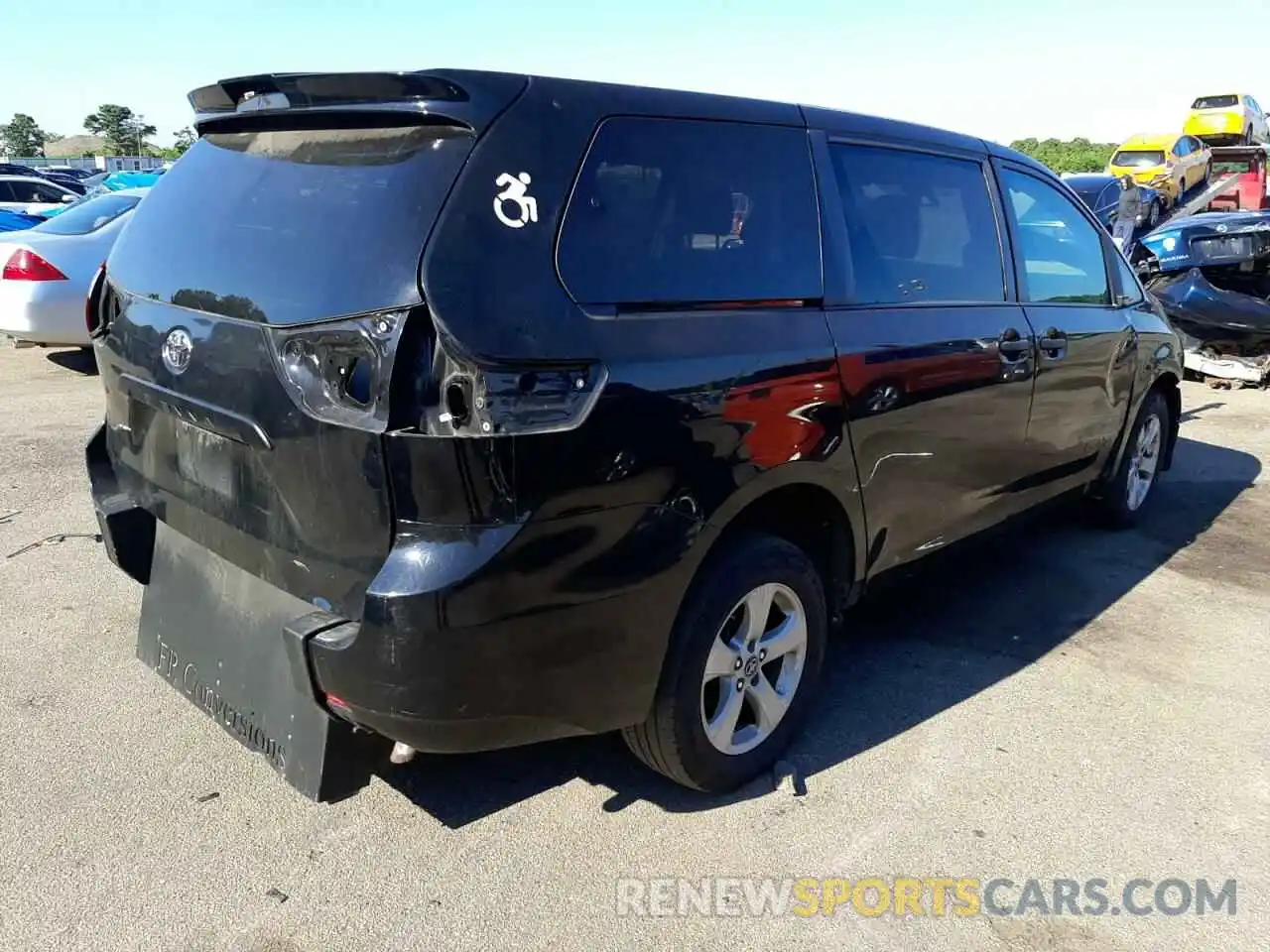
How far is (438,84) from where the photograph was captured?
232 cm

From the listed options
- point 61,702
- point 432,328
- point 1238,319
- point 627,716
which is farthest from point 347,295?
point 1238,319

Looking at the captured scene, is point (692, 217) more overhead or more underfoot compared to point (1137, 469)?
more overhead

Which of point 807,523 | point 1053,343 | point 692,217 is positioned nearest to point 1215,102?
point 1053,343

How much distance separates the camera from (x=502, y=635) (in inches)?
89.7

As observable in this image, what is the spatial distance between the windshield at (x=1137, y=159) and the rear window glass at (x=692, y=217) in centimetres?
2794

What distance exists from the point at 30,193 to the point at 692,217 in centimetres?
1965

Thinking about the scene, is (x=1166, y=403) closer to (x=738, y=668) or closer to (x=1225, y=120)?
(x=738, y=668)

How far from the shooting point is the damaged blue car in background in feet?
31.6

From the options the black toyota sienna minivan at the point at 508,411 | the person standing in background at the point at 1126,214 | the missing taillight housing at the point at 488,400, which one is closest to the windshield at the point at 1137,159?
the person standing in background at the point at 1126,214

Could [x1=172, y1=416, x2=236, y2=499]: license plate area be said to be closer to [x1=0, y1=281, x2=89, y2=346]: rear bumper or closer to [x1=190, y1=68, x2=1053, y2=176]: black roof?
[x1=190, y1=68, x2=1053, y2=176]: black roof

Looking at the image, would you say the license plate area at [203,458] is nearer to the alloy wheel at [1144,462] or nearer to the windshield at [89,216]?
the alloy wheel at [1144,462]

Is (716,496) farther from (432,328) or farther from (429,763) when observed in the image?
(429,763)

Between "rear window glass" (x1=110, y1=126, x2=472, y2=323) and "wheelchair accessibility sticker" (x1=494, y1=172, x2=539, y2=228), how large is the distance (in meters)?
0.11

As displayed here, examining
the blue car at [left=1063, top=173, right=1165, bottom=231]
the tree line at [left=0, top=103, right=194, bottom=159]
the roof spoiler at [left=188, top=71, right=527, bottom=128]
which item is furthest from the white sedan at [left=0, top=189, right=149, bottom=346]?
the tree line at [left=0, top=103, right=194, bottom=159]
